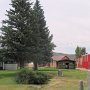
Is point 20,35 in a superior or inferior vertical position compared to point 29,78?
superior

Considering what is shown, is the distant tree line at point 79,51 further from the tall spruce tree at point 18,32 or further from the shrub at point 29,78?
the shrub at point 29,78

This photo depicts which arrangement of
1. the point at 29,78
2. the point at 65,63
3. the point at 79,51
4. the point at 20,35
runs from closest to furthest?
the point at 29,78 < the point at 20,35 < the point at 65,63 < the point at 79,51

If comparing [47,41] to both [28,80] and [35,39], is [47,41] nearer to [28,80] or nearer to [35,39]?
[35,39]

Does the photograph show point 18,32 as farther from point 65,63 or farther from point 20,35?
point 65,63

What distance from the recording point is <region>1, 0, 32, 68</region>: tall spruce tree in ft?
138

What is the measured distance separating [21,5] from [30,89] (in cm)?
2346

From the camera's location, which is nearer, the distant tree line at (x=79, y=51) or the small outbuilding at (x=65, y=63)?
the small outbuilding at (x=65, y=63)

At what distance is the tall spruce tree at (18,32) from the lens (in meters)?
42.0

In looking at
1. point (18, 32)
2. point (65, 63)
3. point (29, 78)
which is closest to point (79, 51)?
point (65, 63)

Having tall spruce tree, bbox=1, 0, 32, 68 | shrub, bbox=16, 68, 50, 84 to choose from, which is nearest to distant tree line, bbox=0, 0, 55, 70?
tall spruce tree, bbox=1, 0, 32, 68

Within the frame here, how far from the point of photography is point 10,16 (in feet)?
144

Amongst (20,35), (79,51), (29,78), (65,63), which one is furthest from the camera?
(79,51)

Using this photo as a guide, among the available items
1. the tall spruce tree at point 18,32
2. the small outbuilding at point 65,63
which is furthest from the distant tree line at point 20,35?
the small outbuilding at point 65,63

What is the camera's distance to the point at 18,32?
4212 cm
